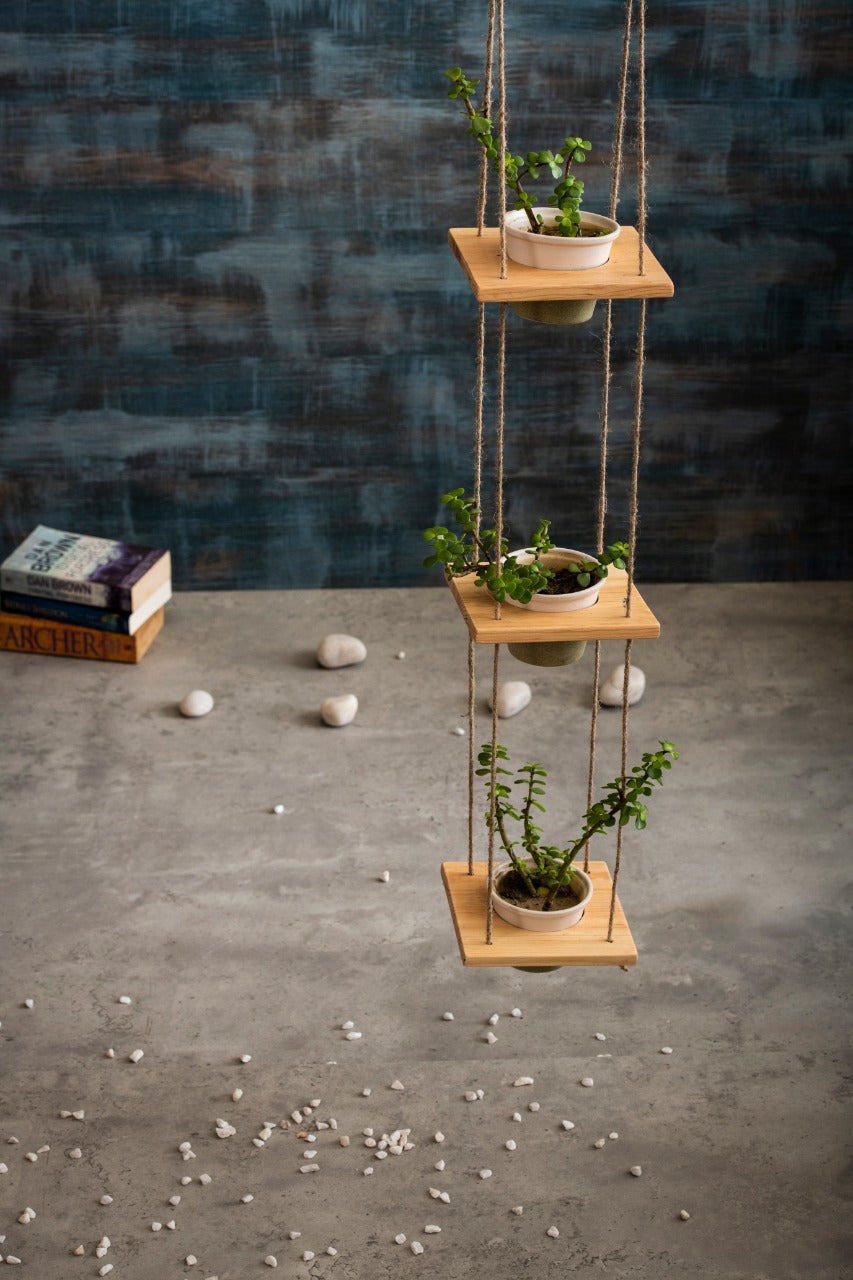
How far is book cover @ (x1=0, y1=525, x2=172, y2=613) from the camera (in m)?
5.06

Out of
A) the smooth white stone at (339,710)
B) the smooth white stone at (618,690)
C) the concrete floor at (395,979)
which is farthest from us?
the smooth white stone at (618,690)

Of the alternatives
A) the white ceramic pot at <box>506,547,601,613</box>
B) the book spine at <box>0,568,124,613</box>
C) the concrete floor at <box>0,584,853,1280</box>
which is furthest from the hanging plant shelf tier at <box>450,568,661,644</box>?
the book spine at <box>0,568,124,613</box>

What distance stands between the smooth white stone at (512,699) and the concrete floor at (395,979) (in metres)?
0.06

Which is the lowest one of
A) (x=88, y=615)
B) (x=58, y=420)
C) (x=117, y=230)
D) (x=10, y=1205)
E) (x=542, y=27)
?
(x=10, y=1205)

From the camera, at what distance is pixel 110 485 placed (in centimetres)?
543

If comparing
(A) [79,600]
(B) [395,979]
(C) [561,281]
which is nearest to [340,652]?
(A) [79,600]

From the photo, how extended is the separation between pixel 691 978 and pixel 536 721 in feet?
3.80

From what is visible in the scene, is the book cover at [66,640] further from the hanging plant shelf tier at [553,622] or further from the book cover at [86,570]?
the hanging plant shelf tier at [553,622]

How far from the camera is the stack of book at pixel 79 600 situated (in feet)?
16.7

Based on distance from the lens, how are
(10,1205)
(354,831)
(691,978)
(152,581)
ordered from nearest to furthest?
(10,1205)
(691,978)
(354,831)
(152,581)

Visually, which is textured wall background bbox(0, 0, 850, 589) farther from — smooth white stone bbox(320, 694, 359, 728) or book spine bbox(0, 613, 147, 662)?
smooth white stone bbox(320, 694, 359, 728)

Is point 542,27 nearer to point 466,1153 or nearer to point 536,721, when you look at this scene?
point 536,721

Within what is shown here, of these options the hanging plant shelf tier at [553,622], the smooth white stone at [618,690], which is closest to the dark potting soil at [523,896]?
the hanging plant shelf tier at [553,622]

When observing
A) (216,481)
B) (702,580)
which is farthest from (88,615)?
(702,580)
